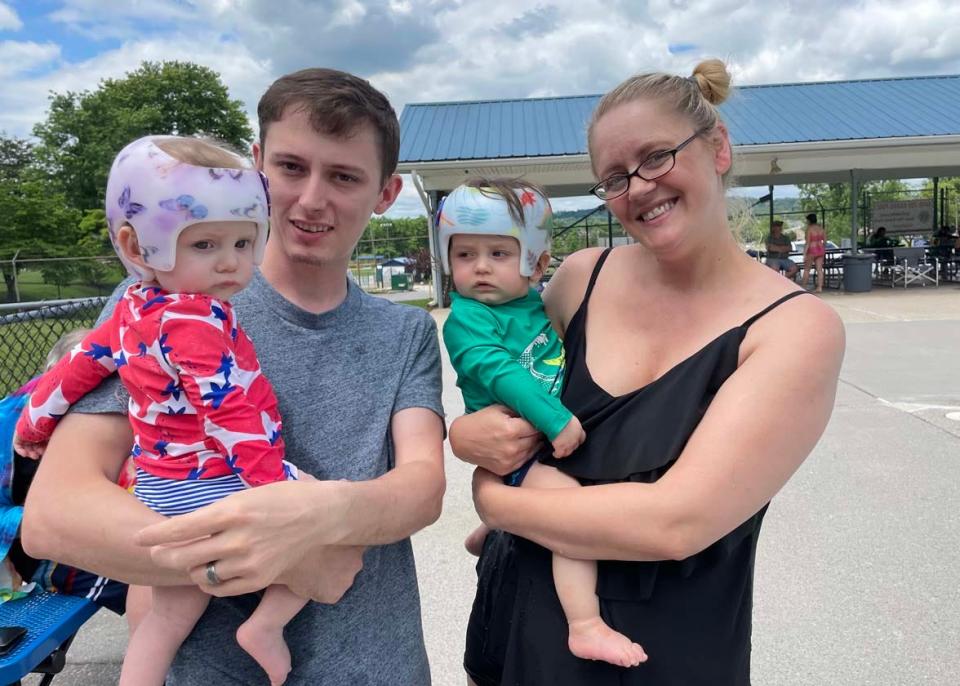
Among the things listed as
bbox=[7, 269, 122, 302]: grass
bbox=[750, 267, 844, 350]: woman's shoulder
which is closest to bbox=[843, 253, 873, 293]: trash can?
bbox=[750, 267, 844, 350]: woman's shoulder

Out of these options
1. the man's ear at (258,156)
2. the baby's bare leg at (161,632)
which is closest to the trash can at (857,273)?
the man's ear at (258,156)

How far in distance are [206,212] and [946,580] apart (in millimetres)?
3676

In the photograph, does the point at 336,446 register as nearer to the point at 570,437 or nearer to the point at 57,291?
the point at 570,437

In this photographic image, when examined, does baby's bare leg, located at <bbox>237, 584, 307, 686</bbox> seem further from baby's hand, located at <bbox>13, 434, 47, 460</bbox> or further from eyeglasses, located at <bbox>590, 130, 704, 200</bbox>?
eyeglasses, located at <bbox>590, 130, 704, 200</bbox>

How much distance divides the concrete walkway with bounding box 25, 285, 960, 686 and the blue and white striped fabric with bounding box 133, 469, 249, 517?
1.14 m

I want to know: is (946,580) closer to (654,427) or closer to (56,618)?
(654,427)

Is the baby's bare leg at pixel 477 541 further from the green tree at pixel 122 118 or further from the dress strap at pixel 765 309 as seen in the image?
the green tree at pixel 122 118

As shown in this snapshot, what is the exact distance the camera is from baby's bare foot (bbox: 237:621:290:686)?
1306 millimetres

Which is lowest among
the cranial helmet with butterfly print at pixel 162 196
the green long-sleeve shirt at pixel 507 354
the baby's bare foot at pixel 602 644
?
the baby's bare foot at pixel 602 644

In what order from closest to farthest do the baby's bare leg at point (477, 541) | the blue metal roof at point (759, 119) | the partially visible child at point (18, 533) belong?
the baby's bare leg at point (477, 541)
the partially visible child at point (18, 533)
the blue metal roof at point (759, 119)

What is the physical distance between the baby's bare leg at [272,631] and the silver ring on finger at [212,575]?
0.71ft

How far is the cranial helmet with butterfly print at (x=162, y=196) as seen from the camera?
127 centimetres

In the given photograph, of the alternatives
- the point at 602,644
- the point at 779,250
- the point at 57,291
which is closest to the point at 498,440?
the point at 602,644

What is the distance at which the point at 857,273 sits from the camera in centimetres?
1565
